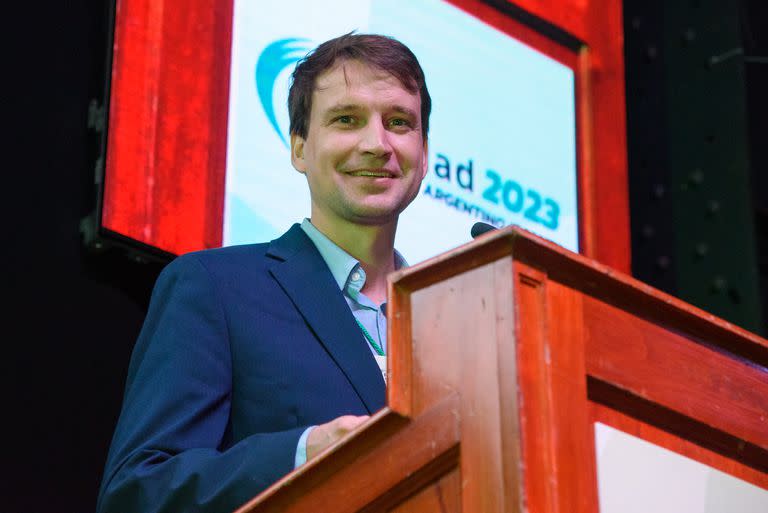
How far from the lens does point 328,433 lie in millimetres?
1275

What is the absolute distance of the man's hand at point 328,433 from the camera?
1.25m

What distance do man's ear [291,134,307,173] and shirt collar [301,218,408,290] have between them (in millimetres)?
127

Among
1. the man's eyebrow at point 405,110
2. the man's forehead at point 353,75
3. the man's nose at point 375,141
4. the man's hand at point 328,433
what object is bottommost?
the man's hand at point 328,433

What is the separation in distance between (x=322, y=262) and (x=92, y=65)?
95 centimetres

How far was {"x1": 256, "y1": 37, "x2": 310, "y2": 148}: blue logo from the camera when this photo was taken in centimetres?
261

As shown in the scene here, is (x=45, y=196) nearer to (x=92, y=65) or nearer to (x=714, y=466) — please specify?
(x=92, y=65)

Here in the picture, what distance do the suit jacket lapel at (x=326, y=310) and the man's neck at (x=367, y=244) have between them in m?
0.04

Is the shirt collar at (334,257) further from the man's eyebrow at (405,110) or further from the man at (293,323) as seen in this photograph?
the man's eyebrow at (405,110)

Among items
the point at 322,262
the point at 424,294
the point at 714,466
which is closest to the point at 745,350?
the point at 714,466

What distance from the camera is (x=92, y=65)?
254 cm

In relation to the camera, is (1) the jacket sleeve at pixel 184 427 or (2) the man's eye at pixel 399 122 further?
(2) the man's eye at pixel 399 122

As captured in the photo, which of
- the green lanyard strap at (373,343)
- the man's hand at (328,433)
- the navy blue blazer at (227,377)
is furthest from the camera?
the green lanyard strap at (373,343)

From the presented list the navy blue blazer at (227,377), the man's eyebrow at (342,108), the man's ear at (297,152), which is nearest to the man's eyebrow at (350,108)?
the man's eyebrow at (342,108)

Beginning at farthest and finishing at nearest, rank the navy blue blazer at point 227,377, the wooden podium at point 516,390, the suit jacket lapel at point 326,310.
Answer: the suit jacket lapel at point 326,310 < the navy blue blazer at point 227,377 < the wooden podium at point 516,390
